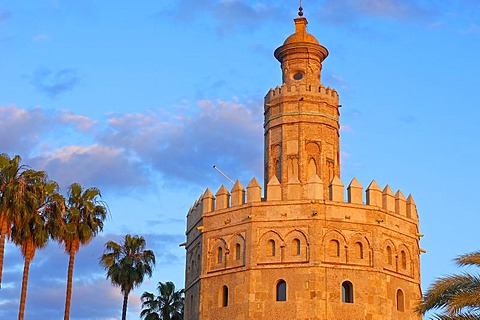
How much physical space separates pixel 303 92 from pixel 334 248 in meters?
7.28

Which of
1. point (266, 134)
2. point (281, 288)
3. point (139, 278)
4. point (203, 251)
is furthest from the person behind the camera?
point (139, 278)

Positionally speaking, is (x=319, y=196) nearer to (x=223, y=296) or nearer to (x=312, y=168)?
(x=312, y=168)

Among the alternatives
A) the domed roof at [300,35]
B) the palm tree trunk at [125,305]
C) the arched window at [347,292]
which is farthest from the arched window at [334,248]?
the palm tree trunk at [125,305]

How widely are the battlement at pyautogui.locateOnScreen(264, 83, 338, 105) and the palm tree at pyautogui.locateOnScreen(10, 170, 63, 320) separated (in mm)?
10069

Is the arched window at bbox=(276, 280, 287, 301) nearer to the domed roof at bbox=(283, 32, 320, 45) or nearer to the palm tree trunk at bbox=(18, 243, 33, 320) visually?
the palm tree trunk at bbox=(18, 243, 33, 320)

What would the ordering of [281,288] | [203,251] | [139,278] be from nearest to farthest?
[281,288], [203,251], [139,278]

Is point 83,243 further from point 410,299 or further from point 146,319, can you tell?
point 410,299

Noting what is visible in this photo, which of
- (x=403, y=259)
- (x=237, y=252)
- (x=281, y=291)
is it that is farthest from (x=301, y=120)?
(x=281, y=291)

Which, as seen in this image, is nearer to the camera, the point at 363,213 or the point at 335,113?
the point at 363,213

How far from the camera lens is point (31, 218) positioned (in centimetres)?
2922

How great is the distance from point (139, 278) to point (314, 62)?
1442 cm

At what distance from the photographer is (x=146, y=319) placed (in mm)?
41875

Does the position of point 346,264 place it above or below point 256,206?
below

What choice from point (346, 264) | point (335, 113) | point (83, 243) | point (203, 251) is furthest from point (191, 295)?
point (335, 113)
